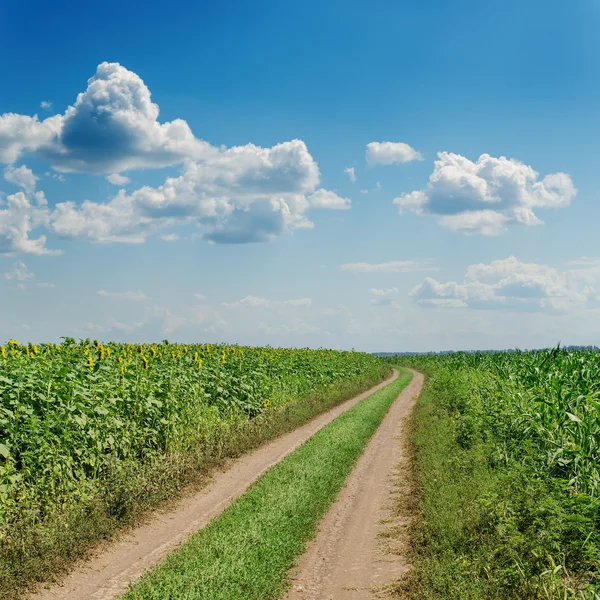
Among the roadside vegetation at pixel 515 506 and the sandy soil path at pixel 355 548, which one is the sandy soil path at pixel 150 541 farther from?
the roadside vegetation at pixel 515 506

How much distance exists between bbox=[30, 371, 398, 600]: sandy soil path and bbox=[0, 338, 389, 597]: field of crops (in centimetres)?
40

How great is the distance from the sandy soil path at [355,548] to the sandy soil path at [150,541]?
2.25 metres

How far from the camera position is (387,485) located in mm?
13852

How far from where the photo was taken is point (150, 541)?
1024 centimetres

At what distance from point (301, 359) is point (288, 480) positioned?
79.7ft

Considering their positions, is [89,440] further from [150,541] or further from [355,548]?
[355,548]

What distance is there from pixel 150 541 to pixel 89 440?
2.60m

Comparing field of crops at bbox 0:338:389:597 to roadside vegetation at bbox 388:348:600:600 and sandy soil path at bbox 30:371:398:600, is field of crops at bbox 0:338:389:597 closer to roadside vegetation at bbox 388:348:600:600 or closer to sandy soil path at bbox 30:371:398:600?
sandy soil path at bbox 30:371:398:600

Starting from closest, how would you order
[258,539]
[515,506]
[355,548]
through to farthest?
[515,506] → [258,539] → [355,548]

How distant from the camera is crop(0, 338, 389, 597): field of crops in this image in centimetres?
957

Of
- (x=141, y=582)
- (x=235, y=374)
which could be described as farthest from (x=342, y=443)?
(x=141, y=582)

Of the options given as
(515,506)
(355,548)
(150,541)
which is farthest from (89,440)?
(515,506)

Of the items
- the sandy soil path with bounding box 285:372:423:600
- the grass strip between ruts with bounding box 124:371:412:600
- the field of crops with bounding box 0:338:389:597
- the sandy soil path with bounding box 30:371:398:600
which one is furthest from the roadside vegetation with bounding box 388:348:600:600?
the field of crops with bounding box 0:338:389:597

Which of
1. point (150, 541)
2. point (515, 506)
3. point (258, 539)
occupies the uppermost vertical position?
point (515, 506)
